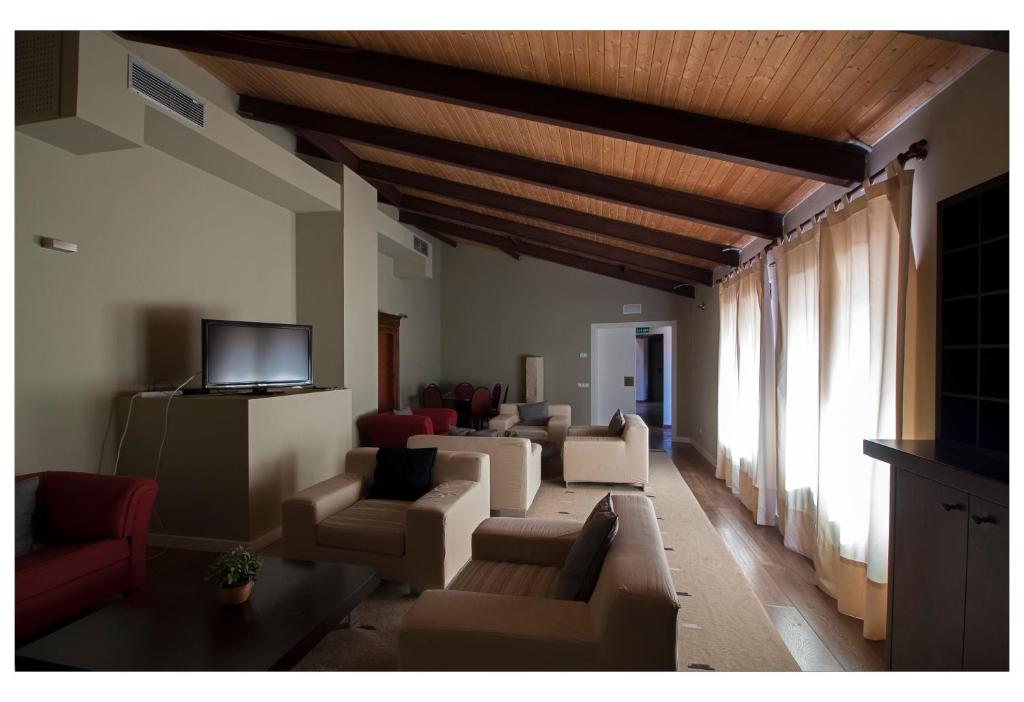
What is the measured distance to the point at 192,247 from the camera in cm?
399

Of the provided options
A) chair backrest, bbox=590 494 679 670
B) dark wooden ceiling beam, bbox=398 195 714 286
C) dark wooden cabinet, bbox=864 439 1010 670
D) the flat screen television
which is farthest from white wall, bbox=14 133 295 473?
dark wooden cabinet, bbox=864 439 1010 670

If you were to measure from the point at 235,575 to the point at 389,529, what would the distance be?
870 mm

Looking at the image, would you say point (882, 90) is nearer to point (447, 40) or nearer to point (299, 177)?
point (447, 40)

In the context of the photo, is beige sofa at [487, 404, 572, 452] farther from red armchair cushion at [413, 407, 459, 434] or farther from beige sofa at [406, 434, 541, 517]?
beige sofa at [406, 434, 541, 517]

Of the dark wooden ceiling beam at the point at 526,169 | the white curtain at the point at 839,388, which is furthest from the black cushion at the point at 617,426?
the dark wooden ceiling beam at the point at 526,169

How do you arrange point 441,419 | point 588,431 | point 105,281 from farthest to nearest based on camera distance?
1. point 441,419
2. point 588,431
3. point 105,281

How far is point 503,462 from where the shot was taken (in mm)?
4051

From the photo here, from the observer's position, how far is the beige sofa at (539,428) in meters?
6.15

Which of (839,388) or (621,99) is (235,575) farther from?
(839,388)

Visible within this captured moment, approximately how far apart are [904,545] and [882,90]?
1937 millimetres

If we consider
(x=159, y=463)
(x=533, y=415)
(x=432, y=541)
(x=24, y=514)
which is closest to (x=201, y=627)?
(x=432, y=541)

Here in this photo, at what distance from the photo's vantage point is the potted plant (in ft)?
6.22

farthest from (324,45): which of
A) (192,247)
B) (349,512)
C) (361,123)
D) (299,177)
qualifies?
(349,512)

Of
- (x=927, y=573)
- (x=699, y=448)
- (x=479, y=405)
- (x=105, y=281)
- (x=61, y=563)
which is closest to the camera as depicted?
(x=927, y=573)
